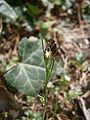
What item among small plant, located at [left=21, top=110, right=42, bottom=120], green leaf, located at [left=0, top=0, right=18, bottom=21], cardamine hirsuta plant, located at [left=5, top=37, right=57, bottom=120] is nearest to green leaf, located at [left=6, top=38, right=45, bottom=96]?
cardamine hirsuta plant, located at [left=5, top=37, right=57, bottom=120]

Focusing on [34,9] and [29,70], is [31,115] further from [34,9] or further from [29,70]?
[34,9]

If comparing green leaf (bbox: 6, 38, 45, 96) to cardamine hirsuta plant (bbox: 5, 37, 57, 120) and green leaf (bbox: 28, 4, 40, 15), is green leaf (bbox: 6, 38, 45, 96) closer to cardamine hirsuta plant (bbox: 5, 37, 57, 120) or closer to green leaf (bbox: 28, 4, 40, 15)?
cardamine hirsuta plant (bbox: 5, 37, 57, 120)

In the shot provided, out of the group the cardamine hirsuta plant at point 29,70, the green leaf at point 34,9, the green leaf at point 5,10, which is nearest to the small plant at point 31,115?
the cardamine hirsuta plant at point 29,70

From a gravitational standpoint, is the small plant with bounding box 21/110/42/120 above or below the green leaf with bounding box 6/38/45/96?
below

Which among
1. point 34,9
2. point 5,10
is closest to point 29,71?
point 5,10

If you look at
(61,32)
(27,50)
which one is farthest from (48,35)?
(27,50)

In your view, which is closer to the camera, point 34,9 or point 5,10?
point 5,10

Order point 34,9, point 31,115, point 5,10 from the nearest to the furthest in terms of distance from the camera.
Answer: point 31,115 → point 5,10 → point 34,9

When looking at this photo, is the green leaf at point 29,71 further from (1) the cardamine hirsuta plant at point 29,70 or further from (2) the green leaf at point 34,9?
(2) the green leaf at point 34,9
